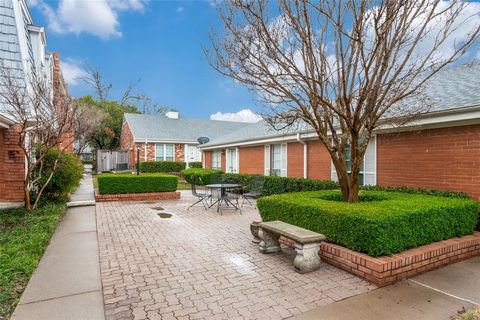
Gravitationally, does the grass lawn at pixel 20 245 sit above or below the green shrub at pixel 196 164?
below

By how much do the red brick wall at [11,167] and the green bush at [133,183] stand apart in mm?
3138

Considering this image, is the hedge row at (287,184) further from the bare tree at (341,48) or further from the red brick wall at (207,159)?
the red brick wall at (207,159)

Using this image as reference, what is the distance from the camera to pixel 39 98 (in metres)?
8.16

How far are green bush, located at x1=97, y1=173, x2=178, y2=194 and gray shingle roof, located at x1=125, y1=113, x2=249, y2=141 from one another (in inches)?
537

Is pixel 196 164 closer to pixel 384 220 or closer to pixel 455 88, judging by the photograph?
pixel 455 88

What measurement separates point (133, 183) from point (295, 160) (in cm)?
707

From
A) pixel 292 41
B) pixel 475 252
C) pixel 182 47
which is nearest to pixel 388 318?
pixel 475 252

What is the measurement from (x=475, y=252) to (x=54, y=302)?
667 centimetres

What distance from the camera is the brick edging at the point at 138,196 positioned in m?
12.0

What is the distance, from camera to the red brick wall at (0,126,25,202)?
28.9 feet

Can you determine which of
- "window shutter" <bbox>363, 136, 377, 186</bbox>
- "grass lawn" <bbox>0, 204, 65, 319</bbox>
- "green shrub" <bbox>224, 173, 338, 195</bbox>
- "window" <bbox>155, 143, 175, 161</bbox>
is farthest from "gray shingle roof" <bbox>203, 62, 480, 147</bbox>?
"window" <bbox>155, 143, 175, 161</bbox>

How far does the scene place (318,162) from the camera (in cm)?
1089

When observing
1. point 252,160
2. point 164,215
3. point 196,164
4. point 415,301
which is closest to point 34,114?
point 164,215

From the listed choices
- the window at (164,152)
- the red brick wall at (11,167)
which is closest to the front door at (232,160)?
the red brick wall at (11,167)
